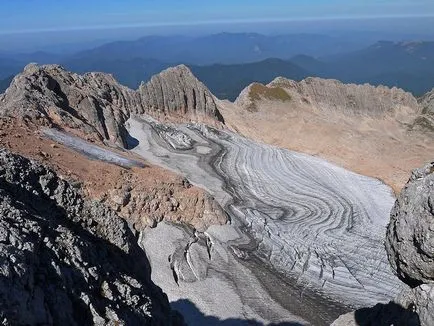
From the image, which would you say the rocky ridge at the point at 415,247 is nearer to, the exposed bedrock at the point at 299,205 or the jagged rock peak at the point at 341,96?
the exposed bedrock at the point at 299,205

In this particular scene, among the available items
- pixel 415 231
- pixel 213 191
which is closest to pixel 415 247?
pixel 415 231

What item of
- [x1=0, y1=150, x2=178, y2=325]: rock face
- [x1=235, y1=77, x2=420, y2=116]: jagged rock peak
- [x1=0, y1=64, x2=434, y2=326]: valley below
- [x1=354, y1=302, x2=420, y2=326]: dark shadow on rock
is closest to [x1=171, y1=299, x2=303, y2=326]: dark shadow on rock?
[x1=0, y1=64, x2=434, y2=326]: valley below

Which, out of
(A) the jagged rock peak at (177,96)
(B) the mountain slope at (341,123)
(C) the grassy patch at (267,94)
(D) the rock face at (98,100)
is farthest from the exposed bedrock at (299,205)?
(C) the grassy patch at (267,94)

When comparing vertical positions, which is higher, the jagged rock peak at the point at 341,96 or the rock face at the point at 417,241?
the rock face at the point at 417,241

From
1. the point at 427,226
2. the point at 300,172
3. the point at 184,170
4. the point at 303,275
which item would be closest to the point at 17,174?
the point at 427,226

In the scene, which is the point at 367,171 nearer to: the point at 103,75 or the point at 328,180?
the point at 328,180

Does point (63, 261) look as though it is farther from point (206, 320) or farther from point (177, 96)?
point (177, 96)
